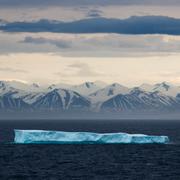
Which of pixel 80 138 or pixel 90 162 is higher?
pixel 90 162

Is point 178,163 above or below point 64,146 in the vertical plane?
above

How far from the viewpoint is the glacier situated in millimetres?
116625

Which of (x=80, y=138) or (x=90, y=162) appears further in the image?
(x=80, y=138)

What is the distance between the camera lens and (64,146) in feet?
401

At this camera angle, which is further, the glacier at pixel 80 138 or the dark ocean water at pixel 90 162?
the glacier at pixel 80 138

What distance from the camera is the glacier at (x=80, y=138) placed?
117 meters

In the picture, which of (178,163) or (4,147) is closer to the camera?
(178,163)

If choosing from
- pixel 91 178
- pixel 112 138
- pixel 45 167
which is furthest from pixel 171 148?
pixel 91 178

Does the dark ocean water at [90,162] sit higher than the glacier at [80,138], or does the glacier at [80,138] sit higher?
the dark ocean water at [90,162]

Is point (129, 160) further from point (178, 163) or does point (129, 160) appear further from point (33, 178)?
point (33, 178)

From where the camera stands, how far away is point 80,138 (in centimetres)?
12019

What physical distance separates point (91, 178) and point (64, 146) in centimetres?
4949

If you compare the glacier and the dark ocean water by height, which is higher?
the dark ocean water

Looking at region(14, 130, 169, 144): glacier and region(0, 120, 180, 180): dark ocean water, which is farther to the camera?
region(14, 130, 169, 144): glacier
